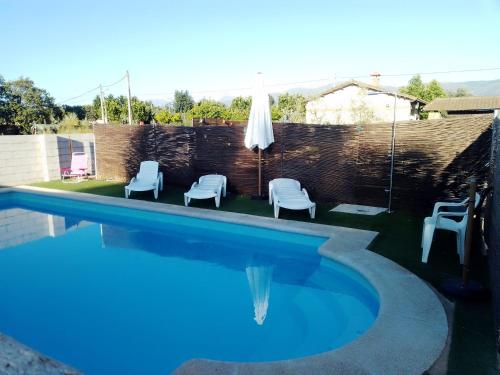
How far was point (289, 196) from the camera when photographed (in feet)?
27.5

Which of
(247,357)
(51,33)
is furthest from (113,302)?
(51,33)

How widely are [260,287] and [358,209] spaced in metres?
3.63

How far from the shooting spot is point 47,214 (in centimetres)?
1006

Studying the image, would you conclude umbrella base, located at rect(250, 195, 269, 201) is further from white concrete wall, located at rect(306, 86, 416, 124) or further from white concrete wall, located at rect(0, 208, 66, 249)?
white concrete wall, located at rect(306, 86, 416, 124)

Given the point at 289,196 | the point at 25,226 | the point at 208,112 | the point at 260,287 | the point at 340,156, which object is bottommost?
the point at 260,287

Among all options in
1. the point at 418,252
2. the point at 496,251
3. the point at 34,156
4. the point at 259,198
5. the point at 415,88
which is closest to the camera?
the point at 496,251

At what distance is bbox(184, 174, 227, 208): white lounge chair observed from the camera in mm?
8938

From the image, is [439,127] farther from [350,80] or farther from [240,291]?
[350,80]

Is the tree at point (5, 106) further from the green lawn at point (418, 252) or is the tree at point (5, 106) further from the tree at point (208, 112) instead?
the green lawn at point (418, 252)

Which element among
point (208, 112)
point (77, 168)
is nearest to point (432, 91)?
point (208, 112)

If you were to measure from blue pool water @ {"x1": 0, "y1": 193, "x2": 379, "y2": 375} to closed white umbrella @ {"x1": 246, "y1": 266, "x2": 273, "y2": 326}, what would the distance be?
0.05 feet

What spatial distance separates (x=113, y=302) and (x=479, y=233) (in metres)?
6.07

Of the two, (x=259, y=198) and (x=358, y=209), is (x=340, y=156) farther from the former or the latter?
(x=259, y=198)

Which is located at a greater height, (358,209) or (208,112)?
(208,112)
